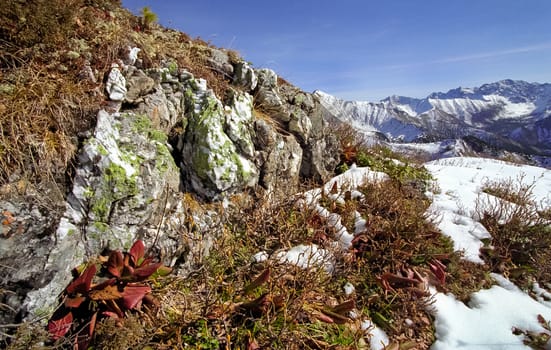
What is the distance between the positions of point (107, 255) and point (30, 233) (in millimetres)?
655

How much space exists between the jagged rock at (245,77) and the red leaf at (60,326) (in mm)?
4358

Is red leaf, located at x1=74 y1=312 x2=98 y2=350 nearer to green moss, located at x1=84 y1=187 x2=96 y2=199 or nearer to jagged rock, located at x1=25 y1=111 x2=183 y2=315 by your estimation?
jagged rock, located at x1=25 y1=111 x2=183 y2=315

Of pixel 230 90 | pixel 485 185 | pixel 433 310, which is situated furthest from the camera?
pixel 485 185

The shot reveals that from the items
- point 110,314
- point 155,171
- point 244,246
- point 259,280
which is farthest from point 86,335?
point 244,246

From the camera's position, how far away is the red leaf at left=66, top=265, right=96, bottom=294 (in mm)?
2252

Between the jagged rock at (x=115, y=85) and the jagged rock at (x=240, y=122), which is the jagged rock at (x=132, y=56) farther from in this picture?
the jagged rock at (x=240, y=122)

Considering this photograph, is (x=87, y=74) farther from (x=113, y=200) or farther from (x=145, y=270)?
(x=145, y=270)

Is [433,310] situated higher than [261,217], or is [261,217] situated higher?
[261,217]

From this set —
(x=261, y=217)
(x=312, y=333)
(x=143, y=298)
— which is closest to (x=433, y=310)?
(x=312, y=333)

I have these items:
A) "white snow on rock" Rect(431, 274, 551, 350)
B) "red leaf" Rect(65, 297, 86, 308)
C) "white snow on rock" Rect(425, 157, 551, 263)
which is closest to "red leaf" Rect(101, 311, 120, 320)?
"red leaf" Rect(65, 297, 86, 308)

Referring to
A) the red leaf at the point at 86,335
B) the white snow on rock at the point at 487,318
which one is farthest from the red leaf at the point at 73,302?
the white snow on rock at the point at 487,318

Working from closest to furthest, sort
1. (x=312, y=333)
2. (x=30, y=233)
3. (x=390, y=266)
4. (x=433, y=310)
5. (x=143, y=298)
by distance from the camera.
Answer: (x=30, y=233) → (x=143, y=298) → (x=312, y=333) → (x=433, y=310) → (x=390, y=266)

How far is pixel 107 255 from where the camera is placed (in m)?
2.66

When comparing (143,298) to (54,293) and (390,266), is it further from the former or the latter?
(390,266)
